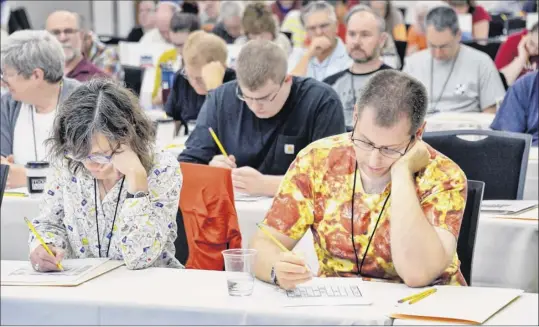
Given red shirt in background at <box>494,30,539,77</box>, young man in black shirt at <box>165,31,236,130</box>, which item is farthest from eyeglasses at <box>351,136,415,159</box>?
red shirt in background at <box>494,30,539,77</box>

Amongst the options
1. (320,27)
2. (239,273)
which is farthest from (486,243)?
(320,27)

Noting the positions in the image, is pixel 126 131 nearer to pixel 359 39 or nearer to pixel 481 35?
pixel 359 39

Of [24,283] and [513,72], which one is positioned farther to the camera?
[513,72]

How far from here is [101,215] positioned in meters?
2.65

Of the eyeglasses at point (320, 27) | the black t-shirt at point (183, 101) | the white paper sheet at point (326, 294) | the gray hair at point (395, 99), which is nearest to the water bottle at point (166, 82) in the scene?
the black t-shirt at point (183, 101)

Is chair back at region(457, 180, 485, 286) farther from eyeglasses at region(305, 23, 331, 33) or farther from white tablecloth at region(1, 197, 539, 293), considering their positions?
eyeglasses at region(305, 23, 331, 33)

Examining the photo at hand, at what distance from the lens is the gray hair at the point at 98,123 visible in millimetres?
2539

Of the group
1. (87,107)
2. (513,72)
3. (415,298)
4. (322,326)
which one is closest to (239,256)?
(322,326)

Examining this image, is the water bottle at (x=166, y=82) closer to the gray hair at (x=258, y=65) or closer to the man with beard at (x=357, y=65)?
the man with beard at (x=357, y=65)

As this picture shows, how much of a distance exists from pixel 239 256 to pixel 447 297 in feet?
1.64

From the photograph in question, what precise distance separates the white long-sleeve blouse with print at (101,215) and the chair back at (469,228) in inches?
31.7

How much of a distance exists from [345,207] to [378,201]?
0.09 m

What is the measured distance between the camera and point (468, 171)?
348 cm

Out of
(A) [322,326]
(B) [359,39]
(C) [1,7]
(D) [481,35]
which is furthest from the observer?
(C) [1,7]
